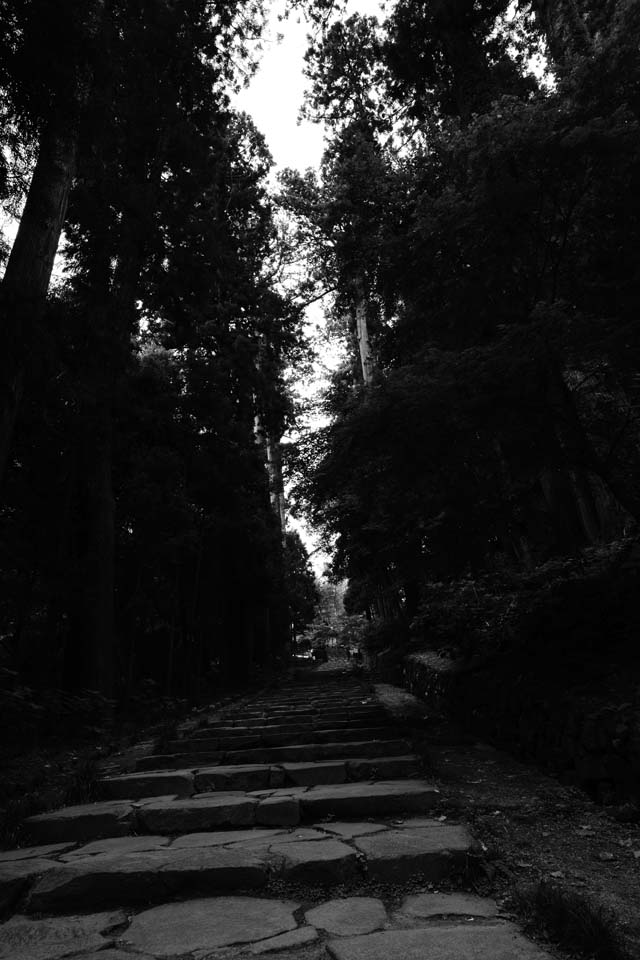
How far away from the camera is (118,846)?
3.06m

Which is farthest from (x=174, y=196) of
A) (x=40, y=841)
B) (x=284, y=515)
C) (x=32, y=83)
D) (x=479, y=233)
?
(x=284, y=515)

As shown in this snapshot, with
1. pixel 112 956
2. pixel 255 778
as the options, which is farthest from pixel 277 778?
pixel 112 956

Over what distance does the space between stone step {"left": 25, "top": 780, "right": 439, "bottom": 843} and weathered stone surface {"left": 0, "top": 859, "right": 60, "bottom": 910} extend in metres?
0.54

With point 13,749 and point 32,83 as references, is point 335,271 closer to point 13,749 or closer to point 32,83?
point 32,83

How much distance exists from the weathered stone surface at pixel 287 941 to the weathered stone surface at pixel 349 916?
7 cm

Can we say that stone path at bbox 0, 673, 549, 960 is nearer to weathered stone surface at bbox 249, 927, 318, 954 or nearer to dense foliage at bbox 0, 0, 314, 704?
weathered stone surface at bbox 249, 927, 318, 954

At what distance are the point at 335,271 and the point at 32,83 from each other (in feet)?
28.8

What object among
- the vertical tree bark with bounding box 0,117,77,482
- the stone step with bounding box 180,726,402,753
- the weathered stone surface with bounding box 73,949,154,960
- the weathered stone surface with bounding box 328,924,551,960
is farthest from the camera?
the stone step with bounding box 180,726,402,753

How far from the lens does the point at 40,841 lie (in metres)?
3.33

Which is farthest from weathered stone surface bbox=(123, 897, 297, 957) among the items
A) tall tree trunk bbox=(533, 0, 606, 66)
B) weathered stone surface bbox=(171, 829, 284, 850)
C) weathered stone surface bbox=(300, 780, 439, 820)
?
tall tree trunk bbox=(533, 0, 606, 66)

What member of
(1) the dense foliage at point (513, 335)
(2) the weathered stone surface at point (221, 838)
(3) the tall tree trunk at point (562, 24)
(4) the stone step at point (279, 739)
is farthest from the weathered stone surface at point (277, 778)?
A: (3) the tall tree trunk at point (562, 24)

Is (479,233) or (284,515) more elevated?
(284,515)

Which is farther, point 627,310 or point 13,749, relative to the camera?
point 13,749

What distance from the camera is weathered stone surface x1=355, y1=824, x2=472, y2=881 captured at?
255cm
